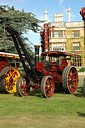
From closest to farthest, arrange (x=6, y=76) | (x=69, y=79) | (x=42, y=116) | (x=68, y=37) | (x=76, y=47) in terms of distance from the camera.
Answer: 1. (x=42, y=116)
2. (x=69, y=79)
3. (x=6, y=76)
4. (x=68, y=37)
5. (x=76, y=47)

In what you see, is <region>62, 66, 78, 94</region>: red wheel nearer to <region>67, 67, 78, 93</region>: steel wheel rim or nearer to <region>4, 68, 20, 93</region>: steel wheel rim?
<region>67, 67, 78, 93</region>: steel wheel rim

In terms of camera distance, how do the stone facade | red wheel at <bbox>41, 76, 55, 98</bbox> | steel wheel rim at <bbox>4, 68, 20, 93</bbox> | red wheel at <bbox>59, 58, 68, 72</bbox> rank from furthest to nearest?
the stone facade → red wheel at <bbox>59, 58, 68, 72</bbox> → steel wheel rim at <bbox>4, 68, 20, 93</bbox> → red wheel at <bbox>41, 76, 55, 98</bbox>

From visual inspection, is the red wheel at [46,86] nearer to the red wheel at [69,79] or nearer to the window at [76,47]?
the red wheel at [69,79]

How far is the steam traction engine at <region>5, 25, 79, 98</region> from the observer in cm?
839

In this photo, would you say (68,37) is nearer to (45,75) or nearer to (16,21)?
(16,21)

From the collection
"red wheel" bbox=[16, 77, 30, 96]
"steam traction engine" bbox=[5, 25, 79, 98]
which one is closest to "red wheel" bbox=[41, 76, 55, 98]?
"steam traction engine" bbox=[5, 25, 79, 98]

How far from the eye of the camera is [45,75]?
366 inches

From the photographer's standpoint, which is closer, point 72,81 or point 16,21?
point 72,81

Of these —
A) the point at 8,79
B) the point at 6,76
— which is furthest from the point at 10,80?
the point at 6,76

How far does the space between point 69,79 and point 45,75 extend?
109 centimetres

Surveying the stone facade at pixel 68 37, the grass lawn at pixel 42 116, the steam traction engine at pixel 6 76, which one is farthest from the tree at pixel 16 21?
the stone facade at pixel 68 37

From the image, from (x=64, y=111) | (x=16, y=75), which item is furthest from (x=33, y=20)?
(x=64, y=111)

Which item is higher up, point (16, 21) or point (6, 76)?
point (16, 21)

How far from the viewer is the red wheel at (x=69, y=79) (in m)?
9.44
